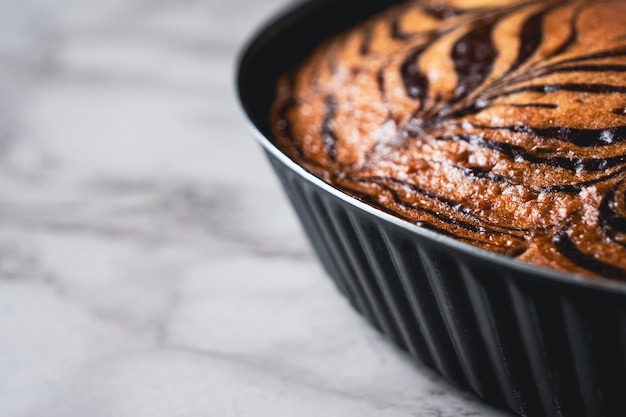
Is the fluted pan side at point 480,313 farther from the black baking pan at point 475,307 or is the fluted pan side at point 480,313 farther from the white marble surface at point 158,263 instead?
the white marble surface at point 158,263

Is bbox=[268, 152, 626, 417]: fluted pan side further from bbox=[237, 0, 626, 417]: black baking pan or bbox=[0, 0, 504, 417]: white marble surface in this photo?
bbox=[0, 0, 504, 417]: white marble surface

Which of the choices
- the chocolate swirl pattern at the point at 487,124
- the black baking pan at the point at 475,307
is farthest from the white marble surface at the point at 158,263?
the chocolate swirl pattern at the point at 487,124

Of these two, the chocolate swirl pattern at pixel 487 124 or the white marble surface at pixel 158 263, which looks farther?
the white marble surface at pixel 158 263

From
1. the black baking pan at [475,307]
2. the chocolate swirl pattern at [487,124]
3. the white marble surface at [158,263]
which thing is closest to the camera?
the black baking pan at [475,307]

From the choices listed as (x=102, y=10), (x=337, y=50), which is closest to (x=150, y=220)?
(x=337, y=50)

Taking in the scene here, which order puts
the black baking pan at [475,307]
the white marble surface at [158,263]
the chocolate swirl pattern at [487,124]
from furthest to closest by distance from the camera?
the white marble surface at [158,263] < the chocolate swirl pattern at [487,124] < the black baking pan at [475,307]

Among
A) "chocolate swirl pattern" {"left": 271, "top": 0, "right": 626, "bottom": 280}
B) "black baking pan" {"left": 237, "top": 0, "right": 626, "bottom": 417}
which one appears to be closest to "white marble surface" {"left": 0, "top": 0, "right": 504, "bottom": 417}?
"black baking pan" {"left": 237, "top": 0, "right": 626, "bottom": 417}

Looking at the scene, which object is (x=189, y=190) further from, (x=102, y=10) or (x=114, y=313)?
(x=102, y=10)
